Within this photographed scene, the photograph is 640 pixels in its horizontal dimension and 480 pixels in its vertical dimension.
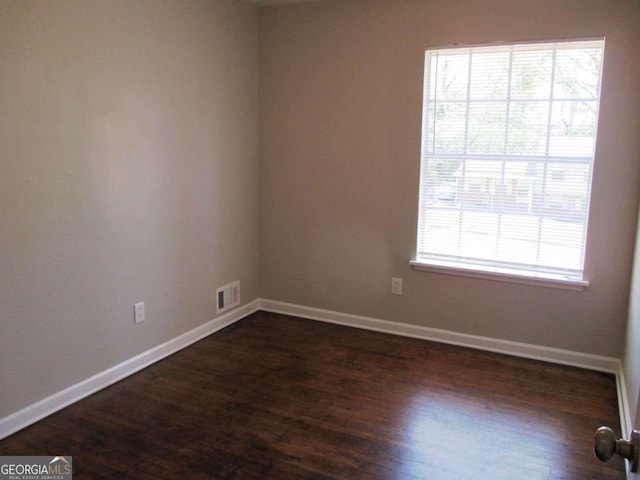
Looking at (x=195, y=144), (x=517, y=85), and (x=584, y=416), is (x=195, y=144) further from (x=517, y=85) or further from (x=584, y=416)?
(x=584, y=416)

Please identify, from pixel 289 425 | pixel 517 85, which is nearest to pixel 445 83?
pixel 517 85

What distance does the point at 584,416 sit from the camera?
2.65 meters

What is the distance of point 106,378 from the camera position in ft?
9.46

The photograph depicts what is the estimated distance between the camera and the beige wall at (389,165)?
3006 millimetres

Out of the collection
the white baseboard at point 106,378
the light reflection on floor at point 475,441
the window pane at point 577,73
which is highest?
the window pane at point 577,73

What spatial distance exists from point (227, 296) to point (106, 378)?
1.19 m

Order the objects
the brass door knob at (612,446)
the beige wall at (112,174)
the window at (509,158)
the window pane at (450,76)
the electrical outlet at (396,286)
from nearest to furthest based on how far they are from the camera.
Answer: the brass door knob at (612,446), the beige wall at (112,174), the window at (509,158), the window pane at (450,76), the electrical outlet at (396,286)

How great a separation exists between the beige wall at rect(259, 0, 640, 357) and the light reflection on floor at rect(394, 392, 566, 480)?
2.93ft

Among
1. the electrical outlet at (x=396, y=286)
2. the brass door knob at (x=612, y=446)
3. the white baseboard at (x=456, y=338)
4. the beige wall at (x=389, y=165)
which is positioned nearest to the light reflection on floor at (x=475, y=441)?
the white baseboard at (x=456, y=338)

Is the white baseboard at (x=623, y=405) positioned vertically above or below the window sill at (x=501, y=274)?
below

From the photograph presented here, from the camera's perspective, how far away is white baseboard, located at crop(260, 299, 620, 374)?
3.22 metres

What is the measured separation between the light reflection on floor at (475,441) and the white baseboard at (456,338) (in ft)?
2.44

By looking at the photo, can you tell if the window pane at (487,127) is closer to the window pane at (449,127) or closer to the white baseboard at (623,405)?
the window pane at (449,127)

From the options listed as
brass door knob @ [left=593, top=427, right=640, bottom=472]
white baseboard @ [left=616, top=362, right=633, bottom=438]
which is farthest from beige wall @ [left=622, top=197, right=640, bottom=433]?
brass door knob @ [left=593, top=427, right=640, bottom=472]
